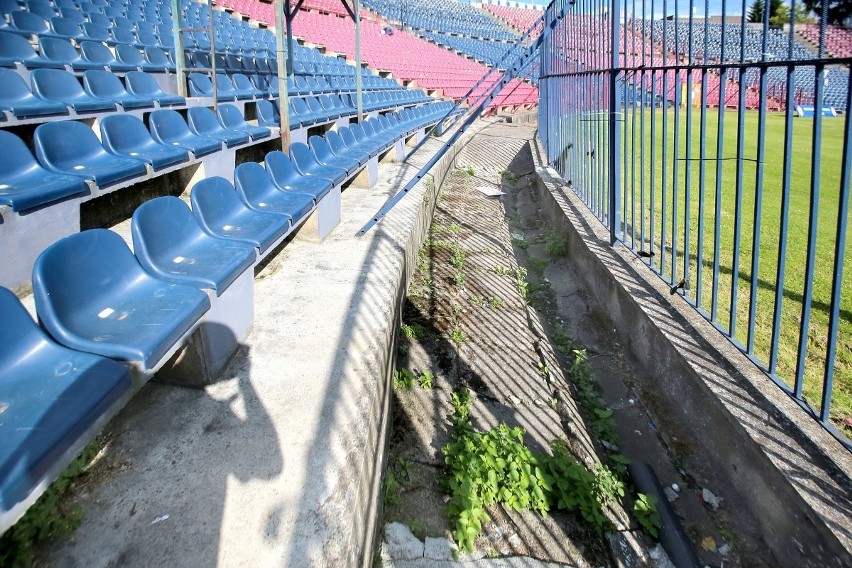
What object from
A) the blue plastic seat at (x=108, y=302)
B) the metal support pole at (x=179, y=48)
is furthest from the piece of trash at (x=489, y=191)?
the blue plastic seat at (x=108, y=302)

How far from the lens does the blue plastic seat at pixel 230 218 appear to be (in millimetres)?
2732

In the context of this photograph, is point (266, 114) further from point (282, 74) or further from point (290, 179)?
point (290, 179)

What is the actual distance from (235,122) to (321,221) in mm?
2054

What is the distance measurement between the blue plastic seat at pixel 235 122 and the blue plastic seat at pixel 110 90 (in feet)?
1.95

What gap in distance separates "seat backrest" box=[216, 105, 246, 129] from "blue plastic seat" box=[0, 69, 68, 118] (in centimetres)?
150

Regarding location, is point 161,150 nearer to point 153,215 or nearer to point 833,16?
point 153,215

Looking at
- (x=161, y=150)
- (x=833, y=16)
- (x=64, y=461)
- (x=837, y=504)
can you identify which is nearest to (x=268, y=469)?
(x=64, y=461)

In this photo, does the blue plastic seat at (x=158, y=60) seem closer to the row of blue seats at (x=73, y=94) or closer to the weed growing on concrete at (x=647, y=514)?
the row of blue seats at (x=73, y=94)

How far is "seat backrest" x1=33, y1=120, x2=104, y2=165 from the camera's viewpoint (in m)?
3.02

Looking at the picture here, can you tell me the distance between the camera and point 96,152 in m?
3.40

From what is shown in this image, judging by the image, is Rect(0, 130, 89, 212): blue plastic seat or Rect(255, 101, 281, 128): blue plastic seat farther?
Rect(255, 101, 281, 128): blue plastic seat

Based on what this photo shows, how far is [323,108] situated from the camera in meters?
7.46

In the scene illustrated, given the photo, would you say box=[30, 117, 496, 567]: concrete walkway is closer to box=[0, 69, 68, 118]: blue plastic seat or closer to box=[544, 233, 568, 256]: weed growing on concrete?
box=[0, 69, 68, 118]: blue plastic seat

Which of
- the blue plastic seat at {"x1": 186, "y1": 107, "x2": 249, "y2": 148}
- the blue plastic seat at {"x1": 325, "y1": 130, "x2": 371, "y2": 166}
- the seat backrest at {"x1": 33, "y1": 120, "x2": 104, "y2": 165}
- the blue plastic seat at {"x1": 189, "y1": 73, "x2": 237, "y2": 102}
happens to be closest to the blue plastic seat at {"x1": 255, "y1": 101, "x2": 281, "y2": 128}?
the blue plastic seat at {"x1": 189, "y1": 73, "x2": 237, "y2": 102}
